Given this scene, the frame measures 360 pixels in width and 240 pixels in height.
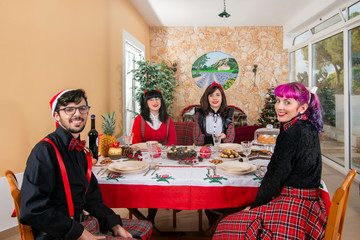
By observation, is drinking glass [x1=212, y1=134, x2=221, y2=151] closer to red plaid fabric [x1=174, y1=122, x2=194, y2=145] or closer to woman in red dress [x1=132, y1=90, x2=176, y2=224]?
woman in red dress [x1=132, y1=90, x2=176, y2=224]

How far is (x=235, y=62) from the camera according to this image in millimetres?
6973

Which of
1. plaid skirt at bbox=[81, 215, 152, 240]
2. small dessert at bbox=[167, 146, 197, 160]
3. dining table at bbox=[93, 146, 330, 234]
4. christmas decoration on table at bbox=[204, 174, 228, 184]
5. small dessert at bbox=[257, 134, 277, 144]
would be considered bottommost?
plaid skirt at bbox=[81, 215, 152, 240]

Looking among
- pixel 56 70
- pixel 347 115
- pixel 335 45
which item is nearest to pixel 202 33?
pixel 335 45

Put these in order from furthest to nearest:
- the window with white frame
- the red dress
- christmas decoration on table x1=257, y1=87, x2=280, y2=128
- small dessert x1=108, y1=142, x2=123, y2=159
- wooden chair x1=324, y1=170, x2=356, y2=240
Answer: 1. christmas decoration on table x1=257, y1=87, x2=280, y2=128
2. the window with white frame
3. the red dress
4. small dessert x1=108, y1=142, x2=123, y2=159
5. wooden chair x1=324, y1=170, x2=356, y2=240

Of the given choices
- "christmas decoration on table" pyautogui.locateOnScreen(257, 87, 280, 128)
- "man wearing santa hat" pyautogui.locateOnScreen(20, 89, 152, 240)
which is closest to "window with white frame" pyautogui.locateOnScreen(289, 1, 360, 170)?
"christmas decoration on table" pyautogui.locateOnScreen(257, 87, 280, 128)

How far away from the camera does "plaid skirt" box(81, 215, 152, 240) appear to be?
1.38 m

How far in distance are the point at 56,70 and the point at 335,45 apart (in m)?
4.48

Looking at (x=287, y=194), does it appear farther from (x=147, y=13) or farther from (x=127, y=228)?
(x=147, y=13)

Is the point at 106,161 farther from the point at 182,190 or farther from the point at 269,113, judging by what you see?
the point at 269,113

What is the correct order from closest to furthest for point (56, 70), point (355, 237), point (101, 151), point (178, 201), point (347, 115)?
point (178, 201), point (101, 151), point (355, 237), point (56, 70), point (347, 115)

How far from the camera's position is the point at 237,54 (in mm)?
6961

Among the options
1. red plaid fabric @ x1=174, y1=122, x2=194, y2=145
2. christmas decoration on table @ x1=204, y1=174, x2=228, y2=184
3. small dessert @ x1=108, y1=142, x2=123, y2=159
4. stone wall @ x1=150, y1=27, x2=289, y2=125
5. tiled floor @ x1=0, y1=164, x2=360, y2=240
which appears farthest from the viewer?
stone wall @ x1=150, y1=27, x2=289, y2=125

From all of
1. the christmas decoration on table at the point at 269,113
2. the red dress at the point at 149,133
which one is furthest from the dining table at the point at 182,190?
the christmas decoration on table at the point at 269,113

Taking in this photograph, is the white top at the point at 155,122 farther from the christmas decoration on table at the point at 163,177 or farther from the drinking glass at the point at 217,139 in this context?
the christmas decoration on table at the point at 163,177
